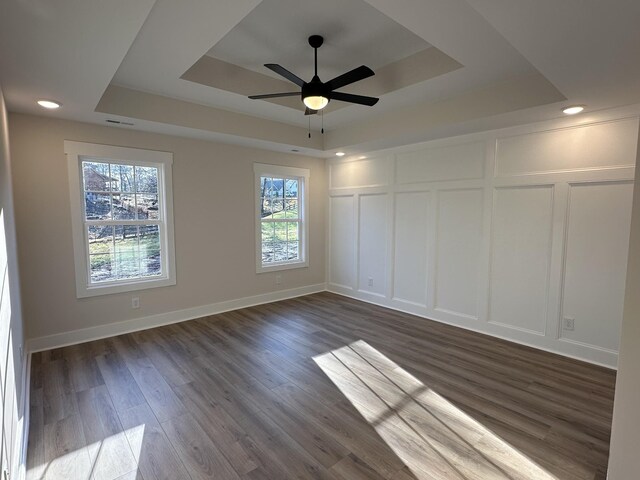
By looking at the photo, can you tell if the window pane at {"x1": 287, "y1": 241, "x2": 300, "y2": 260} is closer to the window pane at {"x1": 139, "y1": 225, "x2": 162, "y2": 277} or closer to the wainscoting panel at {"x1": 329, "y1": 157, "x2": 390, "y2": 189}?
the wainscoting panel at {"x1": 329, "y1": 157, "x2": 390, "y2": 189}

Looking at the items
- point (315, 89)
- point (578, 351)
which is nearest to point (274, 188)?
point (315, 89)

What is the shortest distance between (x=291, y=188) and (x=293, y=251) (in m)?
1.08

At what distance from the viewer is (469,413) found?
92.7 inches

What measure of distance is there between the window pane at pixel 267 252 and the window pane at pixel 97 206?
2.16 metres

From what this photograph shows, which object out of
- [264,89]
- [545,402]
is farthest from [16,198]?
[545,402]

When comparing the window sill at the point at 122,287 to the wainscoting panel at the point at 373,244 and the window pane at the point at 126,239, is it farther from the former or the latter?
the wainscoting panel at the point at 373,244

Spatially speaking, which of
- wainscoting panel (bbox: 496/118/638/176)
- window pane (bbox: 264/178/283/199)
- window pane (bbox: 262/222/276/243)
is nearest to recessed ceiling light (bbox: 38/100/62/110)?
window pane (bbox: 264/178/283/199)

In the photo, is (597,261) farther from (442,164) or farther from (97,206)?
(97,206)

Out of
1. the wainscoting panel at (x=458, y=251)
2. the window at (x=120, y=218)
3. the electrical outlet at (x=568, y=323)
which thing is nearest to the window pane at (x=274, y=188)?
the window at (x=120, y=218)

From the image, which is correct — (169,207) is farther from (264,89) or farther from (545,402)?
(545,402)

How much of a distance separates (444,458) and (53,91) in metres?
3.84

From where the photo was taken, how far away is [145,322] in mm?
4023

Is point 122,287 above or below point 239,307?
above

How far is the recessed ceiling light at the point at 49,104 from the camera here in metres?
2.82
